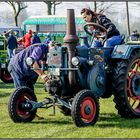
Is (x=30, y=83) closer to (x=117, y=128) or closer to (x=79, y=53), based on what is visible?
(x=79, y=53)

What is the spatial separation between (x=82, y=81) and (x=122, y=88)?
725 mm

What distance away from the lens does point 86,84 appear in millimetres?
7027

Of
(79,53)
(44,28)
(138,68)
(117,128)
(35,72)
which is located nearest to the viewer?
(117,128)

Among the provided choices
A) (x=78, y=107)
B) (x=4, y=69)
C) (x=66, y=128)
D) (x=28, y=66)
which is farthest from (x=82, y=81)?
(x=4, y=69)

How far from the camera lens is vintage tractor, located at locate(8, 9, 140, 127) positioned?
6.70m

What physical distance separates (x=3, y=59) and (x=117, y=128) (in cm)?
959

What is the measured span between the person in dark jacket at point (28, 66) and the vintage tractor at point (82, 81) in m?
0.14

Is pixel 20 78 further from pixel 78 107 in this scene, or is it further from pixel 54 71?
pixel 78 107

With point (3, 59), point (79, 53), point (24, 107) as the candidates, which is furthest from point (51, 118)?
point (3, 59)

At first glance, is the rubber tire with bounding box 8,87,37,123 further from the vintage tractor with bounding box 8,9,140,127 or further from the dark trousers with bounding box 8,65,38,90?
the dark trousers with bounding box 8,65,38,90

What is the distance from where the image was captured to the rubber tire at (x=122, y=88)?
7.29m

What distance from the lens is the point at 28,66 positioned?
734cm

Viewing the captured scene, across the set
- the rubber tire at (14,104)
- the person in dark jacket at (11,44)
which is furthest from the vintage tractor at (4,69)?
the rubber tire at (14,104)

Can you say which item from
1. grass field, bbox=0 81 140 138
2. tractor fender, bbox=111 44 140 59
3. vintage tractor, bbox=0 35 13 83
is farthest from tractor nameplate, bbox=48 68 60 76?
vintage tractor, bbox=0 35 13 83
